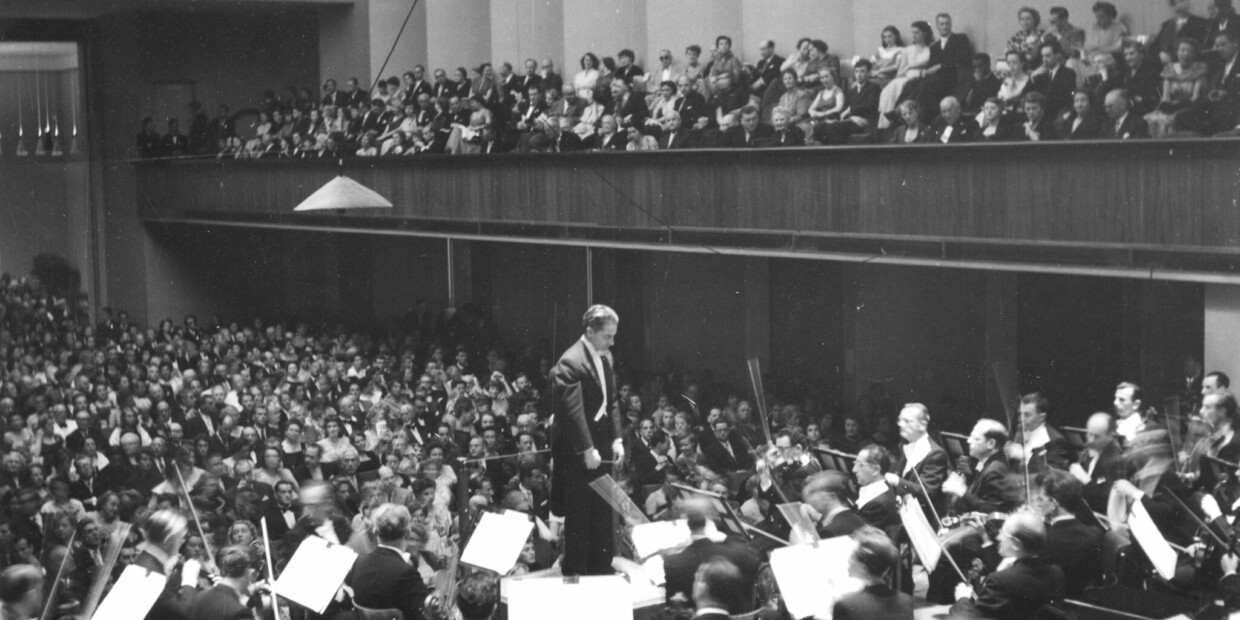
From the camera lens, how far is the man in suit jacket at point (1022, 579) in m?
4.80

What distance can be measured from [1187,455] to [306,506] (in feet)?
13.5

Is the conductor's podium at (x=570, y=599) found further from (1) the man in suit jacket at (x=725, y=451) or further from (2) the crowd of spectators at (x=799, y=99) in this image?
(2) the crowd of spectators at (x=799, y=99)

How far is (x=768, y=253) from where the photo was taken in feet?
33.5

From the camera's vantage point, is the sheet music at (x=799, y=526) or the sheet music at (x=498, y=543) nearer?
the sheet music at (x=799, y=526)

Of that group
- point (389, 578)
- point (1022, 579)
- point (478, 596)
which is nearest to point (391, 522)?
point (389, 578)

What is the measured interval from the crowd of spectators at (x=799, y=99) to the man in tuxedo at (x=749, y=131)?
0.04 feet

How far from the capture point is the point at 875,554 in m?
4.41

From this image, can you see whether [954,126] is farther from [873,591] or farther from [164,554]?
[164,554]

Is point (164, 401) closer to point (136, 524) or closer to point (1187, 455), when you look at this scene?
point (136, 524)

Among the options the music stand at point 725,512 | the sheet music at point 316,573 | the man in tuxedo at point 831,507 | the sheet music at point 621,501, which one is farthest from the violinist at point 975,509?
the sheet music at point 316,573

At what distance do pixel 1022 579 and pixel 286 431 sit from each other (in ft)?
19.5

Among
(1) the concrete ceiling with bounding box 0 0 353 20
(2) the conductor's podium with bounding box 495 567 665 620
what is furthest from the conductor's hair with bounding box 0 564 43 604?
(1) the concrete ceiling with bounding box 0 0 353 20

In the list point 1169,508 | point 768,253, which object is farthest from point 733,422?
point 1169,508

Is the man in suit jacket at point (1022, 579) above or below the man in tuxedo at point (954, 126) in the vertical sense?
below
